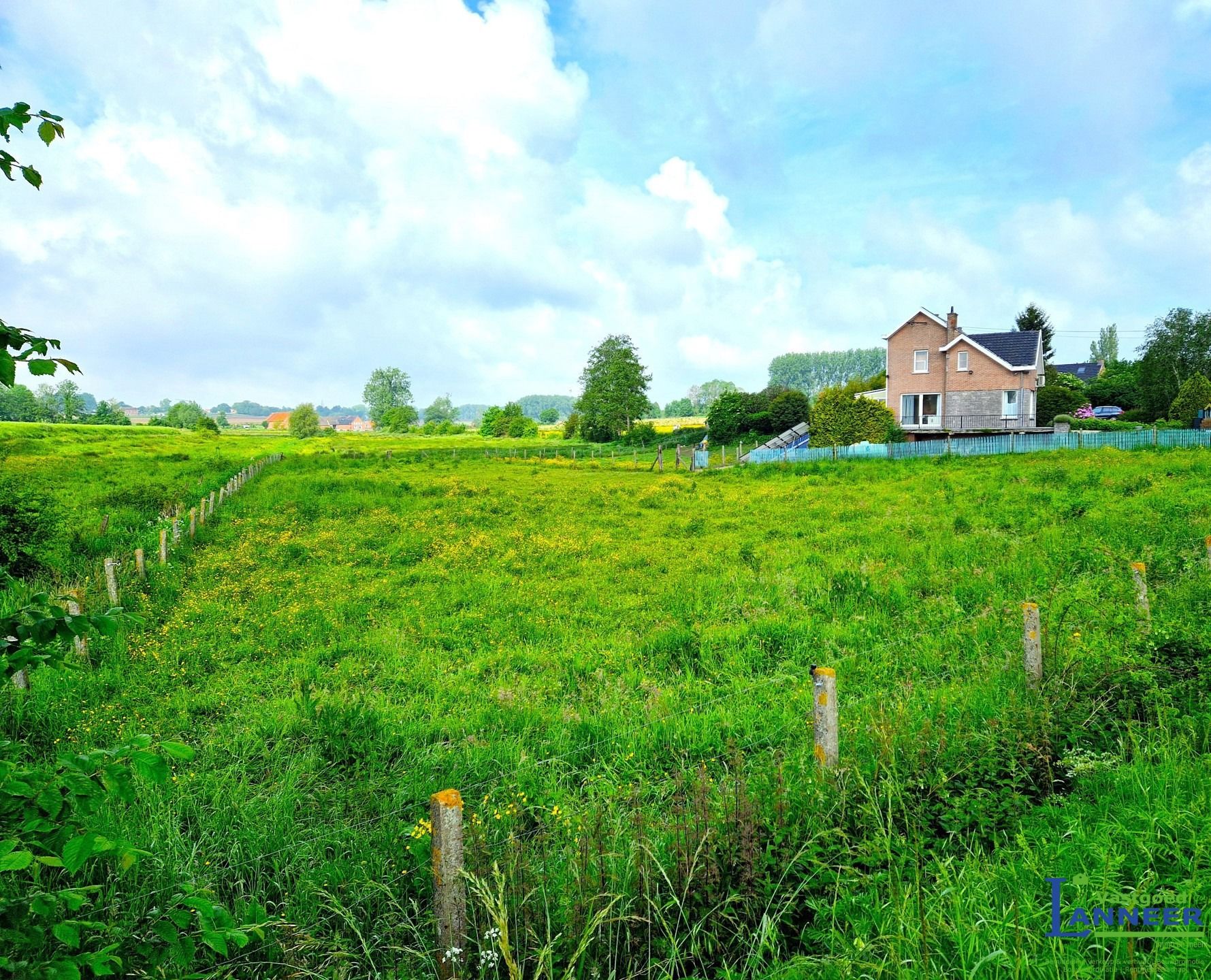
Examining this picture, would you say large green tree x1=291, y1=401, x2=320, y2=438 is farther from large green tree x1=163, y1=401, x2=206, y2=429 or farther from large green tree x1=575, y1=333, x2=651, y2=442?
large green tree x1=575, y1=333, x2=651, y2=442

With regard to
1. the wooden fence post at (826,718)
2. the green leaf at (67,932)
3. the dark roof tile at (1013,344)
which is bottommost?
the wooden fence post at (826,718)

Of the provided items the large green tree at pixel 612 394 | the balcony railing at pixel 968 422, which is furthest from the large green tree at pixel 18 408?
the balcony railing at pixel 968 422

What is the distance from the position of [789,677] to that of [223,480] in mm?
27168

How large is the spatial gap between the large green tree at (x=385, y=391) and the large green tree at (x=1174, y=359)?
427ft

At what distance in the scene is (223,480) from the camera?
27.7m

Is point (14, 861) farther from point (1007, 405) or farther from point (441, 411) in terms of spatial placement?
point (441, 411)

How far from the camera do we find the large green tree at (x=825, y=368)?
188m

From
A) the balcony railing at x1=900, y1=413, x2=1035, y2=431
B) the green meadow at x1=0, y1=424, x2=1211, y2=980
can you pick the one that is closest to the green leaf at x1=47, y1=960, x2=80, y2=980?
the green meadow at x1=0, y1=424, x2=1211, y2=980

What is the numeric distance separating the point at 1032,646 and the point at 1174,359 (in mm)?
71262

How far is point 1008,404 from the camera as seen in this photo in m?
43.4

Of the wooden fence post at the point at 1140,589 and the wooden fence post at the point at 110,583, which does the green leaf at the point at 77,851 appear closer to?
the wooden fence post at the point at 1140,589

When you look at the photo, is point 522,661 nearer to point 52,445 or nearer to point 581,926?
point 581,926

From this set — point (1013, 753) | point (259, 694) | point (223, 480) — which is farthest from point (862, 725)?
point (223, 480)

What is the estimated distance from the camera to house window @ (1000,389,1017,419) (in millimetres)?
43188
